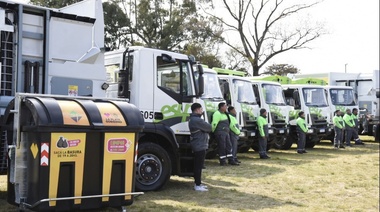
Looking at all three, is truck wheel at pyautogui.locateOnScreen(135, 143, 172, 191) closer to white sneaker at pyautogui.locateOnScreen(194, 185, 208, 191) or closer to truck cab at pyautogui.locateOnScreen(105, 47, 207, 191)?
truck cab at pyautogui.locateOnScreen(105, 47, 207, 191)

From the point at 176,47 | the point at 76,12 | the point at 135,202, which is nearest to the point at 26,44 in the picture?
the point at 76,12

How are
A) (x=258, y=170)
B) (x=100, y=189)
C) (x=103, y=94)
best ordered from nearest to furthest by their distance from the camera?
(x=100, y=189) < (x=103, y=94) < (x=258, y=170)

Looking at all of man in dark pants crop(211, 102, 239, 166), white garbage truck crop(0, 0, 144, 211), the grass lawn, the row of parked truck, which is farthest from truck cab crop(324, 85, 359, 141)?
white garbage truck crop(0, 0, 144, 211)

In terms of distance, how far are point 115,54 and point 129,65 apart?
52 centimetres

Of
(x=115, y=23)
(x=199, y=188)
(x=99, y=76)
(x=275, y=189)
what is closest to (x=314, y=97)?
(x=275, y=189)

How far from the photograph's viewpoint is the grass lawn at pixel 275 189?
730 cm

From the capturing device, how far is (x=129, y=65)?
8508 mm

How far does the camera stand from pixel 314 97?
60.5ft

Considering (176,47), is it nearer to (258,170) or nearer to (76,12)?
(258,170)

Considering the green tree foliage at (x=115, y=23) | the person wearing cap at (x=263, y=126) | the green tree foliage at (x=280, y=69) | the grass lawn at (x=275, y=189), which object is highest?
the green tree foliage at (x=115, y=23)

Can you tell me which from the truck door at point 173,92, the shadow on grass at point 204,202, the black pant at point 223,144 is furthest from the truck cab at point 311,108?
the truck door at point 173,92

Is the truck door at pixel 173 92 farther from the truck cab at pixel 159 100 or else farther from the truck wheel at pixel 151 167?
the truck wheel at pixel 151 167

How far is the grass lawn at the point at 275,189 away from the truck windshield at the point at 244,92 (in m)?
1.96

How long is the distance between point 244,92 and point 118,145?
30.0 ft
